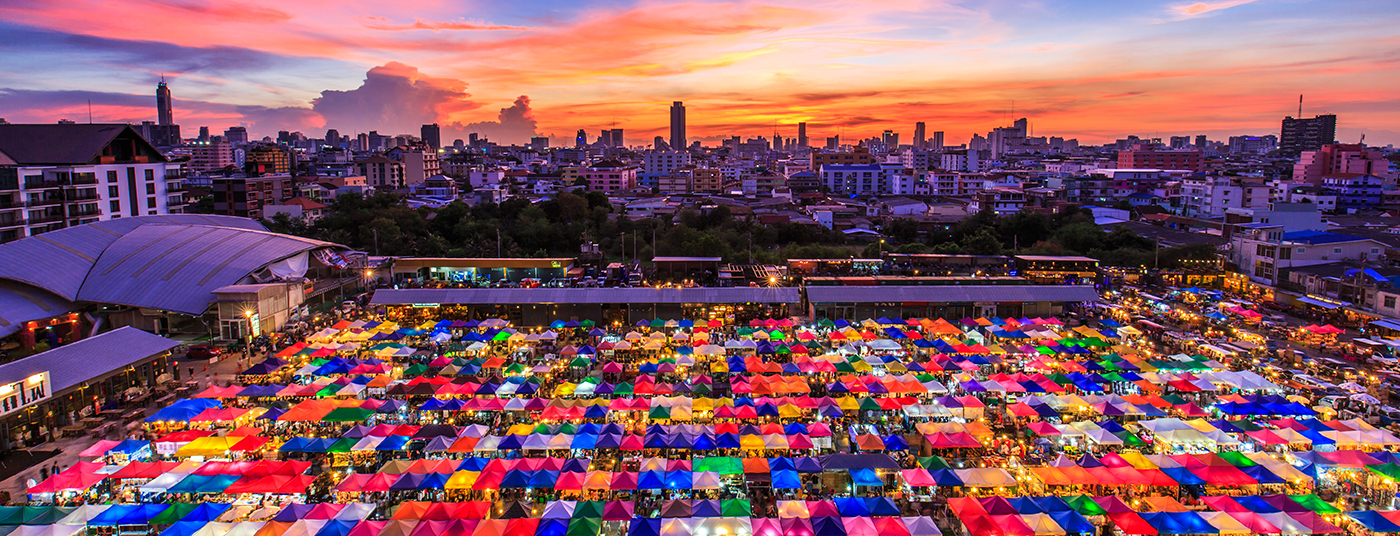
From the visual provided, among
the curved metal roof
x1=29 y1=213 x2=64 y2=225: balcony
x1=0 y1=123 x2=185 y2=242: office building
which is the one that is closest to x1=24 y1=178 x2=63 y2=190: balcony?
x1=0 y1=123 x2=185 y2=242: office building

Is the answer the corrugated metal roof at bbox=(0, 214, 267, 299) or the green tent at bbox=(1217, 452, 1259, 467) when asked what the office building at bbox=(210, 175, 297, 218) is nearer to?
the corrugated metal roof at bbox=(0, 214, 267, 299)

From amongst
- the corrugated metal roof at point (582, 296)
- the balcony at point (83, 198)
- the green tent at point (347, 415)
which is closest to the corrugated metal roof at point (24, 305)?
the corrugated metal roof at point (582, 296)

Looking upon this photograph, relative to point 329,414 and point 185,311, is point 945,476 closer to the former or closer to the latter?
point 329,414

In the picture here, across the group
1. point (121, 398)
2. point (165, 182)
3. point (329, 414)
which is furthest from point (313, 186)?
point (329, 414)

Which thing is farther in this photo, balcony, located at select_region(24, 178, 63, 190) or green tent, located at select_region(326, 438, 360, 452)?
balcony, located at select_region(24, 178, 63, 190)

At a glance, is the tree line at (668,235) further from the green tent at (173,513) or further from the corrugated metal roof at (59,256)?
the green tent at (173,513)

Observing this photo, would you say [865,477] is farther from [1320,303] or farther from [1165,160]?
[1165,160]

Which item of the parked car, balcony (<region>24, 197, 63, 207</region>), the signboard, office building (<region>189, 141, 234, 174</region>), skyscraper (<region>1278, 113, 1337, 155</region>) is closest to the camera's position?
the signboard
